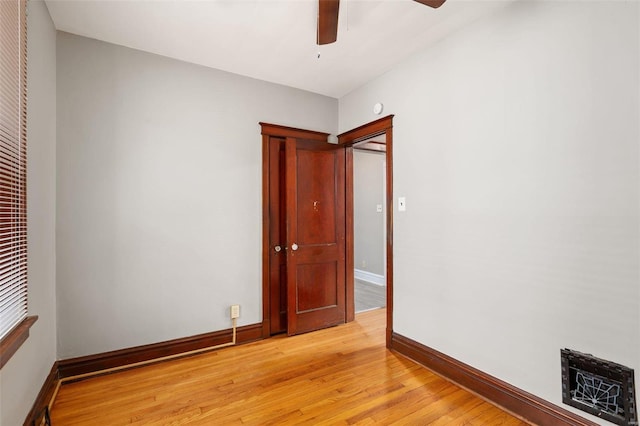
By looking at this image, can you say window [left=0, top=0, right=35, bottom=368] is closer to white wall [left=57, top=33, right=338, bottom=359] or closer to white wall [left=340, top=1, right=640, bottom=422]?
white wall [left=57, top=33, right=338, bottom=359]

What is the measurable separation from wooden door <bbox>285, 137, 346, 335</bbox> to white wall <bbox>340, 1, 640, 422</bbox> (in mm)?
979

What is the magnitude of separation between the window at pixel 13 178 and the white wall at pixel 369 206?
15.4 feet

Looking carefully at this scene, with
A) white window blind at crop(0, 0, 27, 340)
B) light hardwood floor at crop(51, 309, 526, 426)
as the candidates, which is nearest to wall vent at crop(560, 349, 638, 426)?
light hardwood floor at crop(51, 309, 526, 426)

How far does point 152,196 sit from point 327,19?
6.65 ft

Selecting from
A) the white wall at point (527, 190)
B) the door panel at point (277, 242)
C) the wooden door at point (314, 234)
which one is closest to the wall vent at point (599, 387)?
the white wall at point (527, 190)

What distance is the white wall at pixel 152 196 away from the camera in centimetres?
245

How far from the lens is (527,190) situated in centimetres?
197

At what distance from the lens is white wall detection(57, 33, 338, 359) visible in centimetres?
245

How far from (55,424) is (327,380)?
1748mm

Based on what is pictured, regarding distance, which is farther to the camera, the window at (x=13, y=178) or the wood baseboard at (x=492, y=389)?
the wood baseboard at (x=492, y=389)

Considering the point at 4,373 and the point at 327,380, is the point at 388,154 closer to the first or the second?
the point at 327,380

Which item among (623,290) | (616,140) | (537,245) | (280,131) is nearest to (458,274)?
(537,245)

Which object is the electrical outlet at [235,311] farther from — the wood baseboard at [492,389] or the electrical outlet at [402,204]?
the electrical outlet at [402,204]

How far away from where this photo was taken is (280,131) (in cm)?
337
